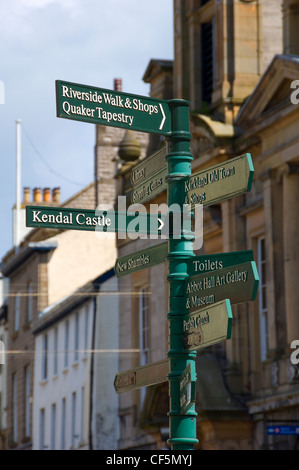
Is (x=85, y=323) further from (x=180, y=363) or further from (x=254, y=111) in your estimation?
(x=180, y=363)

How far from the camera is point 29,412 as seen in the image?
47.3m

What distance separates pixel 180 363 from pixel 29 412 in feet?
130

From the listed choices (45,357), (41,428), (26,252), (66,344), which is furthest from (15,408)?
(66,344)

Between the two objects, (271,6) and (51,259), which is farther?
(51,259)

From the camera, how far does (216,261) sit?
841cm

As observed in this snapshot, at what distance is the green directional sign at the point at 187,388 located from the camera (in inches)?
318

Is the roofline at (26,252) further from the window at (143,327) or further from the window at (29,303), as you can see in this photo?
the window at (143,327)

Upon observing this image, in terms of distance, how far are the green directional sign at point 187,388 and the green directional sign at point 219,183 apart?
1199 millimetres

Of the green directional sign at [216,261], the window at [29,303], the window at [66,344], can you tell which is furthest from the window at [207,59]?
the green directional sign at [216,261]

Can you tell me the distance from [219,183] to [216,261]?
56 centimetres

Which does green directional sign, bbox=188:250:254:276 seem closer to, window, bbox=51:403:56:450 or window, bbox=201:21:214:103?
window, bbox=201:21:214:103

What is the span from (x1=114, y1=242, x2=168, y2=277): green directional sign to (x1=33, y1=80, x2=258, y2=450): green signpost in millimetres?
11
